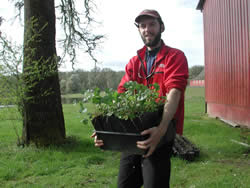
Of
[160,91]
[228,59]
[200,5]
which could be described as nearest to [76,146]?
[160,91]

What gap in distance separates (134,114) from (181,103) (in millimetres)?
497

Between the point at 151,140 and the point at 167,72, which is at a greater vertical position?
the point at 167,72

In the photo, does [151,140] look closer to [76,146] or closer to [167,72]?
[167,72]

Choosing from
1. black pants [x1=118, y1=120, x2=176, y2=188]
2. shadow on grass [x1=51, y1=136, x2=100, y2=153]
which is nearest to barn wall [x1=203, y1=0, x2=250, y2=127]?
shadow on grass [x1=51, y1=136, x2=100, y2=153]

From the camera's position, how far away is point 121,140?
1.66m

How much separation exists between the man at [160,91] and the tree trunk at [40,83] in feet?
13.9

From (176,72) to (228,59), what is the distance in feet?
32.5

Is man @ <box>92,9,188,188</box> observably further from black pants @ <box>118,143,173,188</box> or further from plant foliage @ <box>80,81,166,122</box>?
plant foliage @ <box>80,81,166,122</box>

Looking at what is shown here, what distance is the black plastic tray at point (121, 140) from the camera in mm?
1594

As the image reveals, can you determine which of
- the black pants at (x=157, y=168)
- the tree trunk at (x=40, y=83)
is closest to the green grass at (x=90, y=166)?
the tree trunk at (x=40, y=83)

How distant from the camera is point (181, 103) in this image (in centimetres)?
188

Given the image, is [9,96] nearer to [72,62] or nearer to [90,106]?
[72,62]

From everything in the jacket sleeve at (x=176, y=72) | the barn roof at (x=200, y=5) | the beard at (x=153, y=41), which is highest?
the barn roof at (x=200, y=5)

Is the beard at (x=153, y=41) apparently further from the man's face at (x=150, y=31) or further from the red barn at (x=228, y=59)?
the red barn at (x=228, y=59)
